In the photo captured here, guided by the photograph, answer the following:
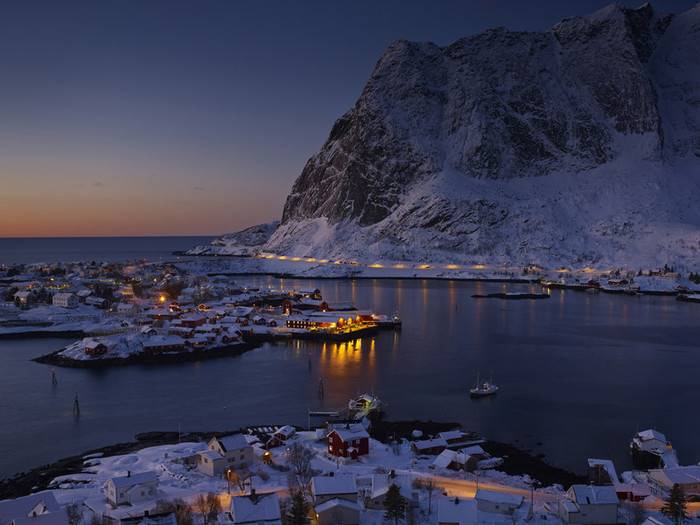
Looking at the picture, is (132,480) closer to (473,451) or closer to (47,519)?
(47,519)

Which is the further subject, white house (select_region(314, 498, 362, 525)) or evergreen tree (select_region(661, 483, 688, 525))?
evergreen tree (select_region(661, 483, 688, 525))

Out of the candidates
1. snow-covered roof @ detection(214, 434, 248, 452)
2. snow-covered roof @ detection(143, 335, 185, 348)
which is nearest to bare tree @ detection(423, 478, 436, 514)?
snow-covered roof @ detection(214, 434, 248, 452)

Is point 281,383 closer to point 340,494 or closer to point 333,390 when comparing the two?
point 333,390

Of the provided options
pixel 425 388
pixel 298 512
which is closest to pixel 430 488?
pixel 298 512

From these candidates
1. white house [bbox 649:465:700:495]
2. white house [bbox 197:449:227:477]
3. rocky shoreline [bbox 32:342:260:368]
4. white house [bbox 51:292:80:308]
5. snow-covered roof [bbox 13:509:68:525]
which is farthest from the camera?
white house [bbox 51:292:80:308]

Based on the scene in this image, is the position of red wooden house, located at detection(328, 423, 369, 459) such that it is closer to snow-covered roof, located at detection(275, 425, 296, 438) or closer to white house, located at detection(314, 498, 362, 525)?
snow-covered roof, located at detection(275, 425, 296, 438)

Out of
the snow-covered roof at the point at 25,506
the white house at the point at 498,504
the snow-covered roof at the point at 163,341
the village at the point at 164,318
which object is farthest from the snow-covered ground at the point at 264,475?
the snow-covered roof at the point at 163,341

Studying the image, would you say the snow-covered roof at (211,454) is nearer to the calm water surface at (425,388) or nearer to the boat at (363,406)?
the calm water surface at (425,388)

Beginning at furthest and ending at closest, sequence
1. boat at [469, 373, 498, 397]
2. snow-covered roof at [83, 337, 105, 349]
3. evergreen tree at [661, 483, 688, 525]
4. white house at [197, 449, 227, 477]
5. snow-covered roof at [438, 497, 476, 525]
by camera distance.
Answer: snow-covered roof at [83, 337, 105, 349]
boat at [469, 373, 498, 397]
white house at [197, 449, 227, 477]
evergreen tree at [661, 483, 688, 525]
snow-covered roof at [438, 497, 476, 525]
